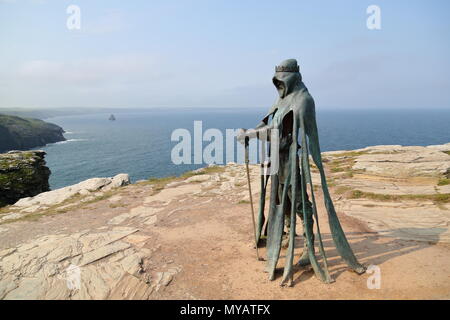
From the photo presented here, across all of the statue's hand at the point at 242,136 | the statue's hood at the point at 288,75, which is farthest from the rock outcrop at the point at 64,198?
the statue's hood at the point at 288,75

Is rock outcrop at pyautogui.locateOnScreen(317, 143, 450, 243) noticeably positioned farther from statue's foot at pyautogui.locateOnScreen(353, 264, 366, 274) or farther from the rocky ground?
statue's foot at pyautogui.locateOnScreen(353, 264, 366, 274)

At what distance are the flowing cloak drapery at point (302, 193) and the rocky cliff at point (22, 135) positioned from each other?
99.1 metres

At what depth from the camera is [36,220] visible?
1188 cm

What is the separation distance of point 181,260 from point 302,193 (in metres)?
3.46

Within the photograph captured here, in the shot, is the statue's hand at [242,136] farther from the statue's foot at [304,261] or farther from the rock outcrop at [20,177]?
the rock outcrop at [20,177]

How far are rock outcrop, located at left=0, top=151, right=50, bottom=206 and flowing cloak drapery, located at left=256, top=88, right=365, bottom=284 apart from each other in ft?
83.8

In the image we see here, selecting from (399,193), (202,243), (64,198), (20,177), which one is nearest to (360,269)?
(202,243)

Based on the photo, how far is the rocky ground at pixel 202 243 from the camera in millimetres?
6395

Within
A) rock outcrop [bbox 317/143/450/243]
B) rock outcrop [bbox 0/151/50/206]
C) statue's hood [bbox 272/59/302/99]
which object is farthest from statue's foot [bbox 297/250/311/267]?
rock outcrop [bbox 0/151/50/206]

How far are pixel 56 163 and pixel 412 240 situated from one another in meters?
70.8

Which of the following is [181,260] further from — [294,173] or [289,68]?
[289,68]

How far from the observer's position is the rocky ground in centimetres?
639

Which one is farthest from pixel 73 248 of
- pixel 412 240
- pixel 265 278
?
pixel 412 240
